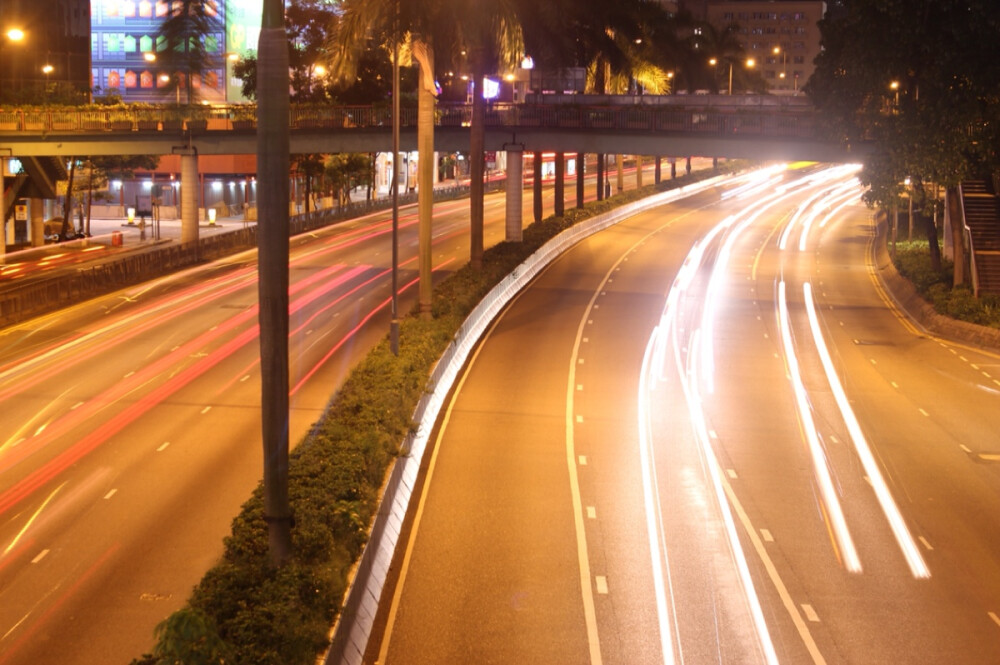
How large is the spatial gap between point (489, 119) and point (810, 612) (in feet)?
152

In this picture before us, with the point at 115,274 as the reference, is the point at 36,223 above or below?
above

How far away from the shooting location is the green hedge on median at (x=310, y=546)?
1227cm

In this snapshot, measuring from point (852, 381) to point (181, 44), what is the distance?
105ft

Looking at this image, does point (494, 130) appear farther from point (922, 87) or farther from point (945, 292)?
point (945, 292)

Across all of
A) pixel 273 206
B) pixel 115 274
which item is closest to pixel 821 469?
pixel 273 206

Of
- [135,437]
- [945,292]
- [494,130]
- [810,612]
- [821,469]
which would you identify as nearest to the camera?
[810,612]

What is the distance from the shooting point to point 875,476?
2544 centimetres

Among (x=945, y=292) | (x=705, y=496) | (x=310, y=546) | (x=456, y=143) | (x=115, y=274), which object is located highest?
(x=456, y=143)

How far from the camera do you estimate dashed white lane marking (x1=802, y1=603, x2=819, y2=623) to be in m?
17.3

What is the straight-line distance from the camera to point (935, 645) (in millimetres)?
16484

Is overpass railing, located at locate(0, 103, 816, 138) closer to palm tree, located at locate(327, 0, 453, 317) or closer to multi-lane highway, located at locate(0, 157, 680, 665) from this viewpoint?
multi-lane highway, located at locate(0, 157, 680, 665)

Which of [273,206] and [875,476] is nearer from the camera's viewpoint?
[273,206]

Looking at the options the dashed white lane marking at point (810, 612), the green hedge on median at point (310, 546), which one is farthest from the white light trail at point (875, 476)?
the green hedge on median at point (310, 546)

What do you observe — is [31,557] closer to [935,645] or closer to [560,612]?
[560,612]
